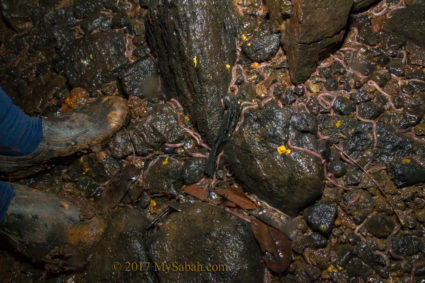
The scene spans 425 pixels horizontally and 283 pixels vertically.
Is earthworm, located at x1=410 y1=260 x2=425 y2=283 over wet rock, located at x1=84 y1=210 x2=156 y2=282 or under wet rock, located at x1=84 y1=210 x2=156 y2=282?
under

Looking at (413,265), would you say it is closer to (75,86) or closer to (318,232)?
(318,232)

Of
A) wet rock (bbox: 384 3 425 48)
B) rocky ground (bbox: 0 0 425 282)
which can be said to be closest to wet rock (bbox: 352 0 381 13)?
rocky ground (bbox: 0 0 425 282)

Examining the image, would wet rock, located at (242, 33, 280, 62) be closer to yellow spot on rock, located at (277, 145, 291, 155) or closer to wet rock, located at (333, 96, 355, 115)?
wet rock, located at (333, 96, 355, 115)

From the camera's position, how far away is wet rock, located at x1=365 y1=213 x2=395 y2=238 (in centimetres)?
306

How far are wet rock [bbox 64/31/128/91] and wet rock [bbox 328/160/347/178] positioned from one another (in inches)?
132

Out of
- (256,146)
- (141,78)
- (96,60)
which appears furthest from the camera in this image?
(96,60)

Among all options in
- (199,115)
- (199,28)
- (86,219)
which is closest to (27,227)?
(86,219)

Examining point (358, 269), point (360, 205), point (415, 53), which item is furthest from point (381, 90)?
point (358, 269)

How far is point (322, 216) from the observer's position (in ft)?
10.2

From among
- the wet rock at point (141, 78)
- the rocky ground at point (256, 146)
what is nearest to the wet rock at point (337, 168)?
the rocky ground at point (256, 146)

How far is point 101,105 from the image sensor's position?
Result: 3.79 m

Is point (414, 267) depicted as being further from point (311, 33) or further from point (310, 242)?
Answer: point (311, 33)

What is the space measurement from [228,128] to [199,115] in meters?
0.44

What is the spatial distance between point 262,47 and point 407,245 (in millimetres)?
3019
